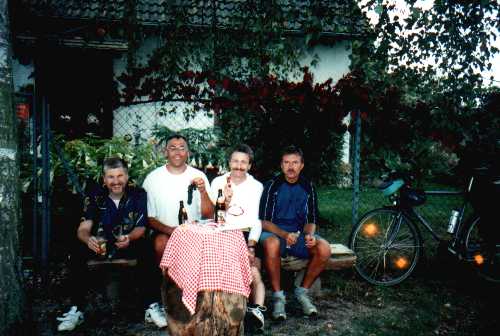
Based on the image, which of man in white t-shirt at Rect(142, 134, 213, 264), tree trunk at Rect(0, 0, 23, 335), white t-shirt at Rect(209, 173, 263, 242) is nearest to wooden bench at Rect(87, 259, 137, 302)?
man in white t-shirt at Rect(142, 134, 213, 264)

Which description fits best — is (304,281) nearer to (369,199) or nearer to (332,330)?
(332,330)

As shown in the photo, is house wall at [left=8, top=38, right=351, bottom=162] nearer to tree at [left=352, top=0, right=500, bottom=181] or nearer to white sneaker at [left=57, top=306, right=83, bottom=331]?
tree at [left=352, top=0, right=500, bottom=181]

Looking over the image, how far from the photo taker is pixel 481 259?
14.7 ft

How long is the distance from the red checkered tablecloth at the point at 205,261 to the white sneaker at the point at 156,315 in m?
0.48

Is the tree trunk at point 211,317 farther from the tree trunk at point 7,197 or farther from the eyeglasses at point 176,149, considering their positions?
the eyeglasses at point 176,149

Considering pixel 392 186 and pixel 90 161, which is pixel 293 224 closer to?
pixel 392 186

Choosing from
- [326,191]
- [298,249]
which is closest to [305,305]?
[298,249]

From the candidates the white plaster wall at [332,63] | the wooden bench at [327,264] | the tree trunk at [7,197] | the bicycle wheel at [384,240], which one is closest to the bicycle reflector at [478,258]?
the bicycle wheel at [384,240]

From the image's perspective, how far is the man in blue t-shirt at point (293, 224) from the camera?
3850mm

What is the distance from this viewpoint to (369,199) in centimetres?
962

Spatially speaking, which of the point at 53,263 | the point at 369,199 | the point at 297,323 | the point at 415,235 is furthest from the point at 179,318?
the point at 369,199

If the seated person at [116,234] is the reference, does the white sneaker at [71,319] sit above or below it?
below

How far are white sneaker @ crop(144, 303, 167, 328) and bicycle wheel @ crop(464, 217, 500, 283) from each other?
3.12m

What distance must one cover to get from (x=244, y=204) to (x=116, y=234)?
1.16 meters
